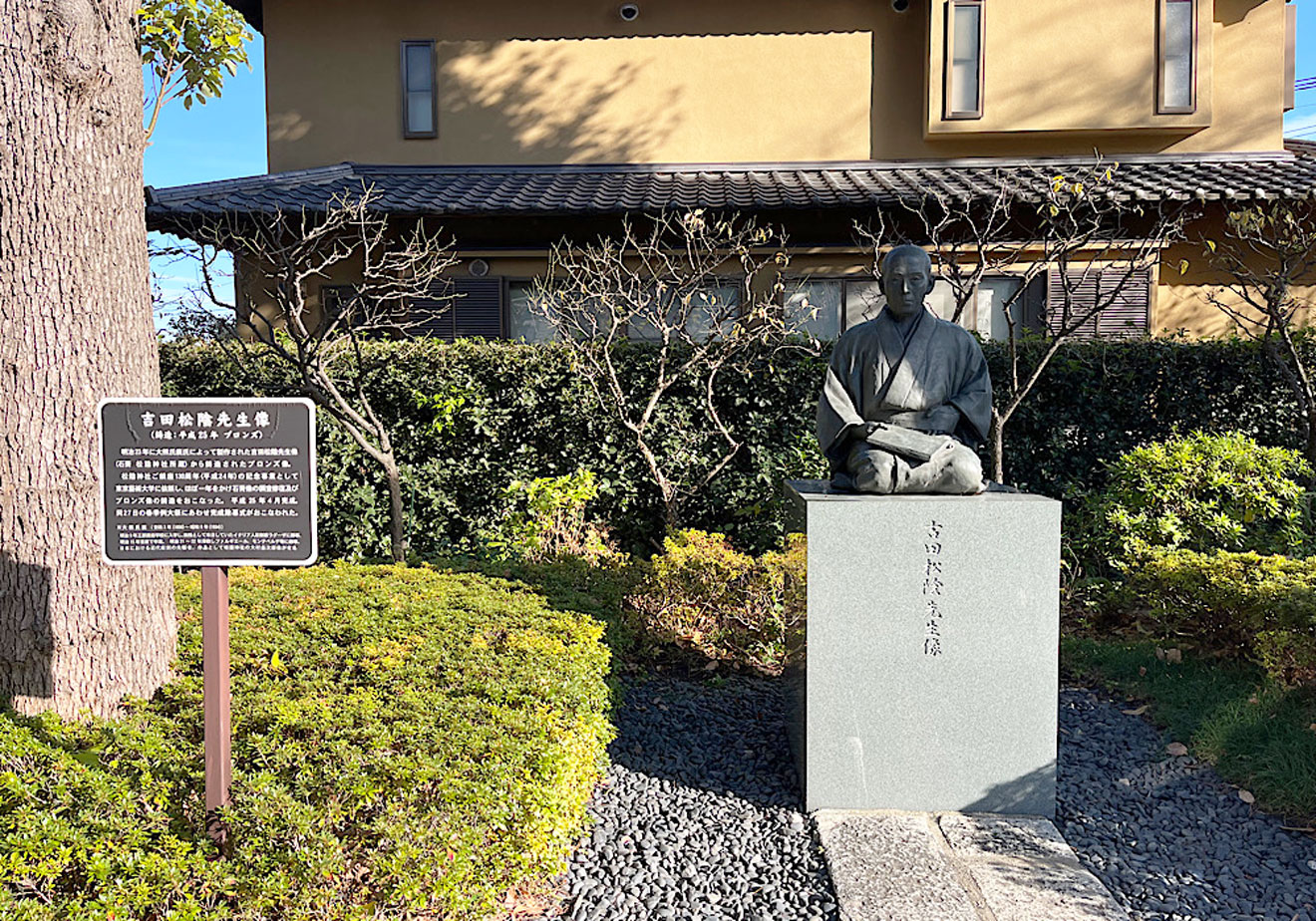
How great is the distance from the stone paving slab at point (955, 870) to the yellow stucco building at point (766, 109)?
6927mm

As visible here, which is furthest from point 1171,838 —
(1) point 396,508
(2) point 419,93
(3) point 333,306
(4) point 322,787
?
(2) point 419,93

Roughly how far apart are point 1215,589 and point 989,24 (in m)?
8.19

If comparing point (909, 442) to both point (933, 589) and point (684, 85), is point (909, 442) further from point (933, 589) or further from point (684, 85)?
point (684, 85)

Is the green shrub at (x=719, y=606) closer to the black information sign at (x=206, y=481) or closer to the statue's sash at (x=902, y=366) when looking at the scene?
the statue's sash at (x=902, y=366)

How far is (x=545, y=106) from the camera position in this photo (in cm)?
1133

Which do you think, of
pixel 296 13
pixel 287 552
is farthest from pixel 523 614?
pixel 296 13

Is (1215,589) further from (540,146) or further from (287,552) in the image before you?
(540,146)

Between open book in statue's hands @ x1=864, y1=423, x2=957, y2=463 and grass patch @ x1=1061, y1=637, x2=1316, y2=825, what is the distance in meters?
2.19

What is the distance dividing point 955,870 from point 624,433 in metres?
5.11

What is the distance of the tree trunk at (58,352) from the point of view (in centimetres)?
328

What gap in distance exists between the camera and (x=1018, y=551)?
12.1 feet

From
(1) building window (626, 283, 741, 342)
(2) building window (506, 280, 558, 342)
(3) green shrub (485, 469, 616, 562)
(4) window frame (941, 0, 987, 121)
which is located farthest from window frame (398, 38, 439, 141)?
(4) window frame (941, 0, 987, 121)

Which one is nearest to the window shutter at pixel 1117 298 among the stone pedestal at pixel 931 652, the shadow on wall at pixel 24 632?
the stone pedestal at pixel 931 652

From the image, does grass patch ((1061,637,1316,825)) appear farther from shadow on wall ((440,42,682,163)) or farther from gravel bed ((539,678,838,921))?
shadow on wall ((440,42,682,163))
